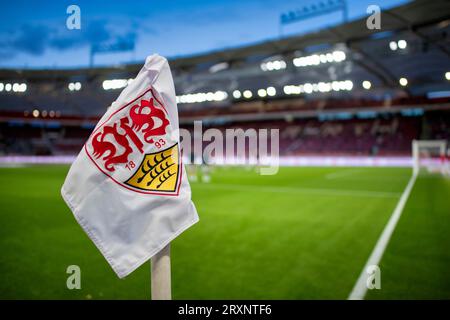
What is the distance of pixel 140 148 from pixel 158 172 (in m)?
0.14

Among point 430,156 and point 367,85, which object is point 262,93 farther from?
point 430,156

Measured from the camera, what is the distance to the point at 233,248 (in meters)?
5.09

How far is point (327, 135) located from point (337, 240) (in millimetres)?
35351

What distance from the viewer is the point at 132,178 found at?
4.92 ft

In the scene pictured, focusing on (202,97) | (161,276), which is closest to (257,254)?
(161,276)

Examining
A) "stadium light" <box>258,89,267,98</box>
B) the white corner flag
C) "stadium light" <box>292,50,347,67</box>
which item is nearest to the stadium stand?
"stadium light" <box>292,50,347,67</box>

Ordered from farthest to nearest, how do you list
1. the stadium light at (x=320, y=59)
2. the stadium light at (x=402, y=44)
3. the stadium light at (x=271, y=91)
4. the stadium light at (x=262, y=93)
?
1. the stadium light at (x=262, y=93)
2. the stadium light at (x=271, y=91)
3. the stadium light at (x=320, y=59)
4. the stadium light at (x=402, y=44)

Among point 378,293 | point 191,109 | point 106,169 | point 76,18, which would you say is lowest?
point 378,293

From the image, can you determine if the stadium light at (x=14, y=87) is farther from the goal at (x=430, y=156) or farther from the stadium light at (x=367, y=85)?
the goal at (x=430, y=156)

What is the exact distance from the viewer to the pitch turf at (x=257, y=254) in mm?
3531

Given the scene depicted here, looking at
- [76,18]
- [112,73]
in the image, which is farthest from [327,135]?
[76,18]

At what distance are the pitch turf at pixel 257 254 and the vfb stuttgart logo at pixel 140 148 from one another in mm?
2254

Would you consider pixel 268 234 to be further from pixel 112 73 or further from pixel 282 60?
pixel 112 73

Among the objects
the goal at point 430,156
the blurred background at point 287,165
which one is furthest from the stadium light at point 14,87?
the goal at point 430,156
